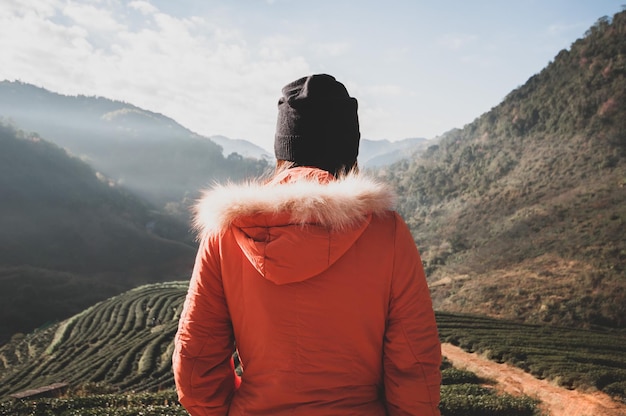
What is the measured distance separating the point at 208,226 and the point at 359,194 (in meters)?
0.67

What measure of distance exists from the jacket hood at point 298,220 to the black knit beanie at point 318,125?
0.27 m

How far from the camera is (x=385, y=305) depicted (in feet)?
5.58

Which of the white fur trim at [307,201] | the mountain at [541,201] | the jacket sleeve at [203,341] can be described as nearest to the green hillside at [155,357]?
the mountain at [541,201]

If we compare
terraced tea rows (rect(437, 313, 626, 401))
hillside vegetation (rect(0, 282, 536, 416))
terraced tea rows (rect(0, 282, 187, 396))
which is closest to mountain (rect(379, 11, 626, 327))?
terraced tea rows (rect(437, 313, 626, 401))

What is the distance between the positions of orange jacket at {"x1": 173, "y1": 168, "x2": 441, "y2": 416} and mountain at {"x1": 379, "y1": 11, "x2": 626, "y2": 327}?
1581cm

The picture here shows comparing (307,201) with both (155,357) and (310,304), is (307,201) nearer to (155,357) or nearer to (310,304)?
(310,304)

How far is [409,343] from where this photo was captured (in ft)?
5.46

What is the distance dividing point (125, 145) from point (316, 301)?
6383 inches

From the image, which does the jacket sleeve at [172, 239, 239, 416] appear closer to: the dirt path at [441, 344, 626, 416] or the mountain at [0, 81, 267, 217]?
the dirt path at [441, 344, 626, 416]

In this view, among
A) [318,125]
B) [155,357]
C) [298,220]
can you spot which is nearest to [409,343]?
[298,220]

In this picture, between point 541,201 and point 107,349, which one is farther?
point 541,201

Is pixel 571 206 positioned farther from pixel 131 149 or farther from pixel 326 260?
pixel 131 149

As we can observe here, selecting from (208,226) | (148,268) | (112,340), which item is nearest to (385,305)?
(208,226)

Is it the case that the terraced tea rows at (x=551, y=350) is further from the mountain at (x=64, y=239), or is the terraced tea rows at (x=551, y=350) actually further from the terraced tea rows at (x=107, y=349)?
the mountain at (x=64, y=239)
